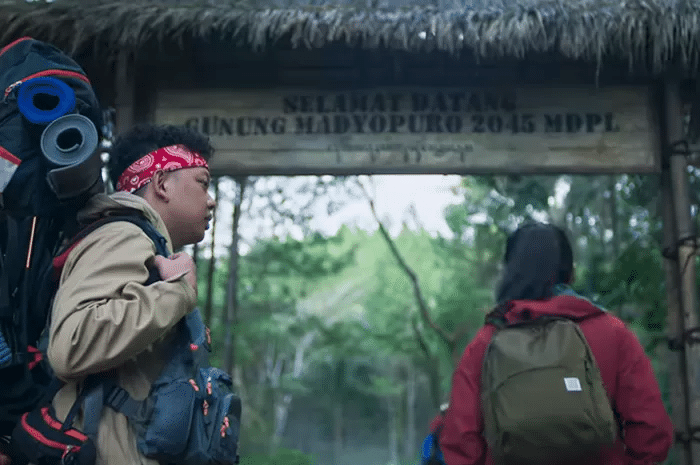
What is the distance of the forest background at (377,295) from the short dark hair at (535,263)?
4.17 m

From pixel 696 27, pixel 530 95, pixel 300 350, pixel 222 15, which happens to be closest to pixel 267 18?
pixel 222 15

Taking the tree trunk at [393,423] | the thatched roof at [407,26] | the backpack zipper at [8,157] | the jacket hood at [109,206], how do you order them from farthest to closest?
the tree trunk at [393,423] < the thatched roof at [407,26] < the jacket hood at [109,206] < the backpack zipper at [8,157]

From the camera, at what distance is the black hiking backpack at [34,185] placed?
6.15 ft

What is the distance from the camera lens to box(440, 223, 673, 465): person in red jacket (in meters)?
2.79

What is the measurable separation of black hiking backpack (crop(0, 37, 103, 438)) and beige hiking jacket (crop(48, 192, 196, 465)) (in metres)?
0.14

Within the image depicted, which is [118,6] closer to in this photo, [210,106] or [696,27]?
[210,106]

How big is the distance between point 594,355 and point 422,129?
2.17 meters

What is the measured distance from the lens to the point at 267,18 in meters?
4.32

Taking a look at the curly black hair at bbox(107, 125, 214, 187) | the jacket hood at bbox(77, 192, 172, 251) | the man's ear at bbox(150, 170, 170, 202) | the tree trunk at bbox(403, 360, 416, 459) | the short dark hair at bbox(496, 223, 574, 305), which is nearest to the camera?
the jacket hood at bbox(77, 192, 172, 251)

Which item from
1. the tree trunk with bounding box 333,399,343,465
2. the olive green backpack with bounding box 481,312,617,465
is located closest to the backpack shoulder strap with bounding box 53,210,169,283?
the olive green backpack with bounding box 481,312,617,465

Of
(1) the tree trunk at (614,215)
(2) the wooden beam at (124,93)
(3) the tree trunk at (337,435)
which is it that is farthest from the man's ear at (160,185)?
(3) the tree trunk at (337,435)

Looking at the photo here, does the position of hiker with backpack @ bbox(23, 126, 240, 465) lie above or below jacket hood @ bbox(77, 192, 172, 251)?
below

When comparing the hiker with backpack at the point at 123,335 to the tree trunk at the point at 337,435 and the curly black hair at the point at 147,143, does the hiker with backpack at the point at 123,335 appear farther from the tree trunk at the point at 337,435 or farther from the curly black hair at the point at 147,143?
the tree trunk at the point at 337,435

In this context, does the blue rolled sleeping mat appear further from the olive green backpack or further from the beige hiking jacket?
the olive green backpack
